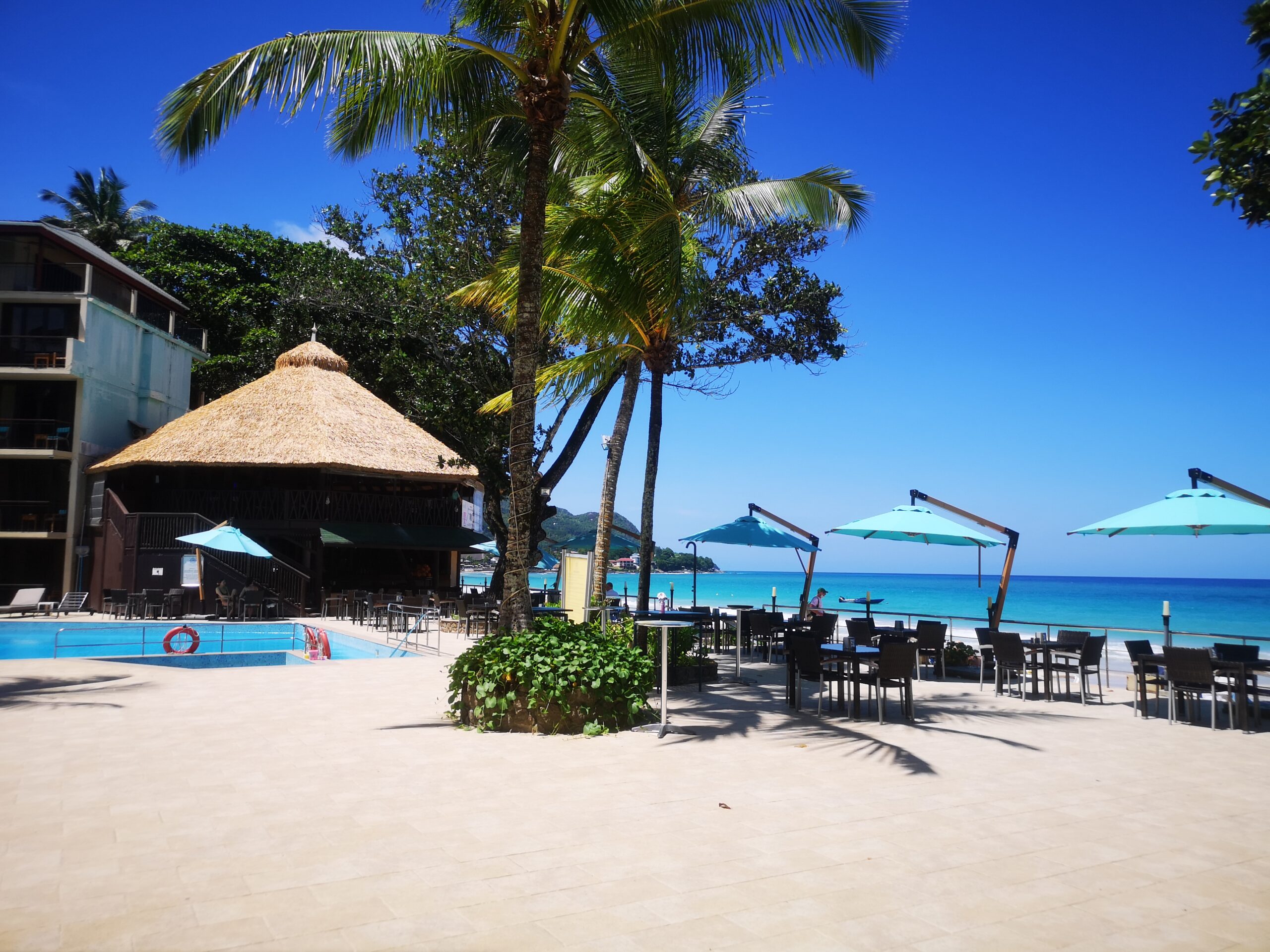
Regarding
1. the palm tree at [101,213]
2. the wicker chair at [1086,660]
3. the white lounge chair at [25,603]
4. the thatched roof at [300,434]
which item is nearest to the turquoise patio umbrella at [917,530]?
the wicker chair at [1086,660]

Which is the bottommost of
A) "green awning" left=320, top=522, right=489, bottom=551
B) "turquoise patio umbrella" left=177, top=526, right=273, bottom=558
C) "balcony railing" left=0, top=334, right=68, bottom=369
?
"turquoise patio umbrella" left=177, top=526, right=273, bottom=558

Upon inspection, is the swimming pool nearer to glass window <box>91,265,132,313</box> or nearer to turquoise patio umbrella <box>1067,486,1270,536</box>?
glass window <box>91,265,132,313</box>

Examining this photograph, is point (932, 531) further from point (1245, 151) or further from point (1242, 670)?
point (1245, 151)

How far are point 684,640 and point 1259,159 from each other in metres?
8.56

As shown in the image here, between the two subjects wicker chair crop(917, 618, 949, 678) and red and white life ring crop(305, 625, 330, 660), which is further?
red and white life ring crop(305, 625, 330, 660)

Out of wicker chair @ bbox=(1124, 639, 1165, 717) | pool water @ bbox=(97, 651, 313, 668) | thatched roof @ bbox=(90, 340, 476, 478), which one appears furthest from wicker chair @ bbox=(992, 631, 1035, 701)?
thatched roof @ bbox=(90, 340, 476, 478)

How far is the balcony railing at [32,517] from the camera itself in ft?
86.0

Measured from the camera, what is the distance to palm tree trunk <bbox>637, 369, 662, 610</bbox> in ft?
41.5

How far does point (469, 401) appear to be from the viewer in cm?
2208

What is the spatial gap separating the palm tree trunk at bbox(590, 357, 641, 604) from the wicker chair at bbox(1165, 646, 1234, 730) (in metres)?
7.45


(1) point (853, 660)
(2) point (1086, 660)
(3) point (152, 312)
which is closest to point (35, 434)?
(3) point (152, 312)

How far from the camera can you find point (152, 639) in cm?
1908

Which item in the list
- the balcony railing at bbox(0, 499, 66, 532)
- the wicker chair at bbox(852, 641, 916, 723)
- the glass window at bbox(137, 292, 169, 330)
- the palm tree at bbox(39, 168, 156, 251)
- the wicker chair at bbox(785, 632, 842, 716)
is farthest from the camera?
the palm tree at bbox(39, 168, 156, 251)

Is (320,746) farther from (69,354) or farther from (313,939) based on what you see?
(69,354)
